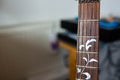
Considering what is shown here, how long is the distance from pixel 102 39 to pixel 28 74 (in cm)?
72

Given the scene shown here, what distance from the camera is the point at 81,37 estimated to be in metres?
0.61

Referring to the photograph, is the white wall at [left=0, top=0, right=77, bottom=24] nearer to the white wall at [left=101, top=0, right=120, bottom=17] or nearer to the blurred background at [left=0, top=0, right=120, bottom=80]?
the blurred background at [left=0, top=0, right=120, bottom=80]

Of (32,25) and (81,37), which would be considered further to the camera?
(32,25)

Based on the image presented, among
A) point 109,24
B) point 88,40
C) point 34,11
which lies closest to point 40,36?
point 34,11

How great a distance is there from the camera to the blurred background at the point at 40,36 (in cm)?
133

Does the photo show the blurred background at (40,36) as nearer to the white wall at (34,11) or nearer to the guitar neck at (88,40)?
the white wall at (34,11)

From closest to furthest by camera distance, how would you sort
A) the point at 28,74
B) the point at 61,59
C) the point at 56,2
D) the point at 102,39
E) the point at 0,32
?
the point at 102,39
the point at 0,32
the point at 56,2
the point at 28,74
the point at 61,59

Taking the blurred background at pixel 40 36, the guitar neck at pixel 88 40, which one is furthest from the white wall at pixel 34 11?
the guitar neck at pixel 88 40

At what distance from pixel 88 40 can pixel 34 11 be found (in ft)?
2.98

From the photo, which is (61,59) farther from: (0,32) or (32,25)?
(0,32)

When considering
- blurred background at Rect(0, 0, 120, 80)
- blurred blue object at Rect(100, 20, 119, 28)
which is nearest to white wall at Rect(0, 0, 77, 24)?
blurred background at Rect(0, 0, 120, 80)

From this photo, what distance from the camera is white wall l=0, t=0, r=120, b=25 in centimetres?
132

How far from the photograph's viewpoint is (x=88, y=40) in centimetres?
60

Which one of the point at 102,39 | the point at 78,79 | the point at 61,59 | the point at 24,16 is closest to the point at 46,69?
the point at 61,59
